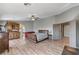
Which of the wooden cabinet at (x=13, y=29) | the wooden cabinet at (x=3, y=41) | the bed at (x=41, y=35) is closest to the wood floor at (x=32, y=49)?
the wooden cabinet at (x=3, y=41)

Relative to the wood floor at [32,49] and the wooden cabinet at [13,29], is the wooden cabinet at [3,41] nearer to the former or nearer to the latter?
the wood floor at [32,49]

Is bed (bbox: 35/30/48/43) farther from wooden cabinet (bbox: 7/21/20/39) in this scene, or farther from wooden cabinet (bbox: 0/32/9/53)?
wooden cabinet (bbox: 0/32/9/53)

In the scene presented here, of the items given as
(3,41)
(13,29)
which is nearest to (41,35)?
(13,29)

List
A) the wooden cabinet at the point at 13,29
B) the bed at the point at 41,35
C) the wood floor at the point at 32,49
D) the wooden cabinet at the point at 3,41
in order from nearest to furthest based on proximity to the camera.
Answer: the wooden cabinet at the point at 3,41, the wood floor at the point at 32,49, the wooden cabinet at the point at 13,29, the bed at the point at 41,35

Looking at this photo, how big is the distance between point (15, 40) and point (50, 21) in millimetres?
3452

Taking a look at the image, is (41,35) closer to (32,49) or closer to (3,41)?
(32,49)

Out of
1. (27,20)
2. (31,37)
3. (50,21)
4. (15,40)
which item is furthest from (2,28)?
(50,21)

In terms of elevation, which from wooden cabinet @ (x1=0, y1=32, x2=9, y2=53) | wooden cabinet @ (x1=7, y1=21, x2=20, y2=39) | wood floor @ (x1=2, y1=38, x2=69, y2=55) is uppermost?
wooden cabinet @ (x1=7, y1=21, x2=20, y2=39)

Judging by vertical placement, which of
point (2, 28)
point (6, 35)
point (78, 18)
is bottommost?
point (6, 35)

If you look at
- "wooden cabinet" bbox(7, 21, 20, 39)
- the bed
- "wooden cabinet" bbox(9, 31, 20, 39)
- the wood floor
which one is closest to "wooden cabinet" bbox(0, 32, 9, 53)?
the wood floor

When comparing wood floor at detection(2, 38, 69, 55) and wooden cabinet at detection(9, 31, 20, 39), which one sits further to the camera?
wooden cabinet at detection(9, 31, 20, 39)

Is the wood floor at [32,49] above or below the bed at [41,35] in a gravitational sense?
below
